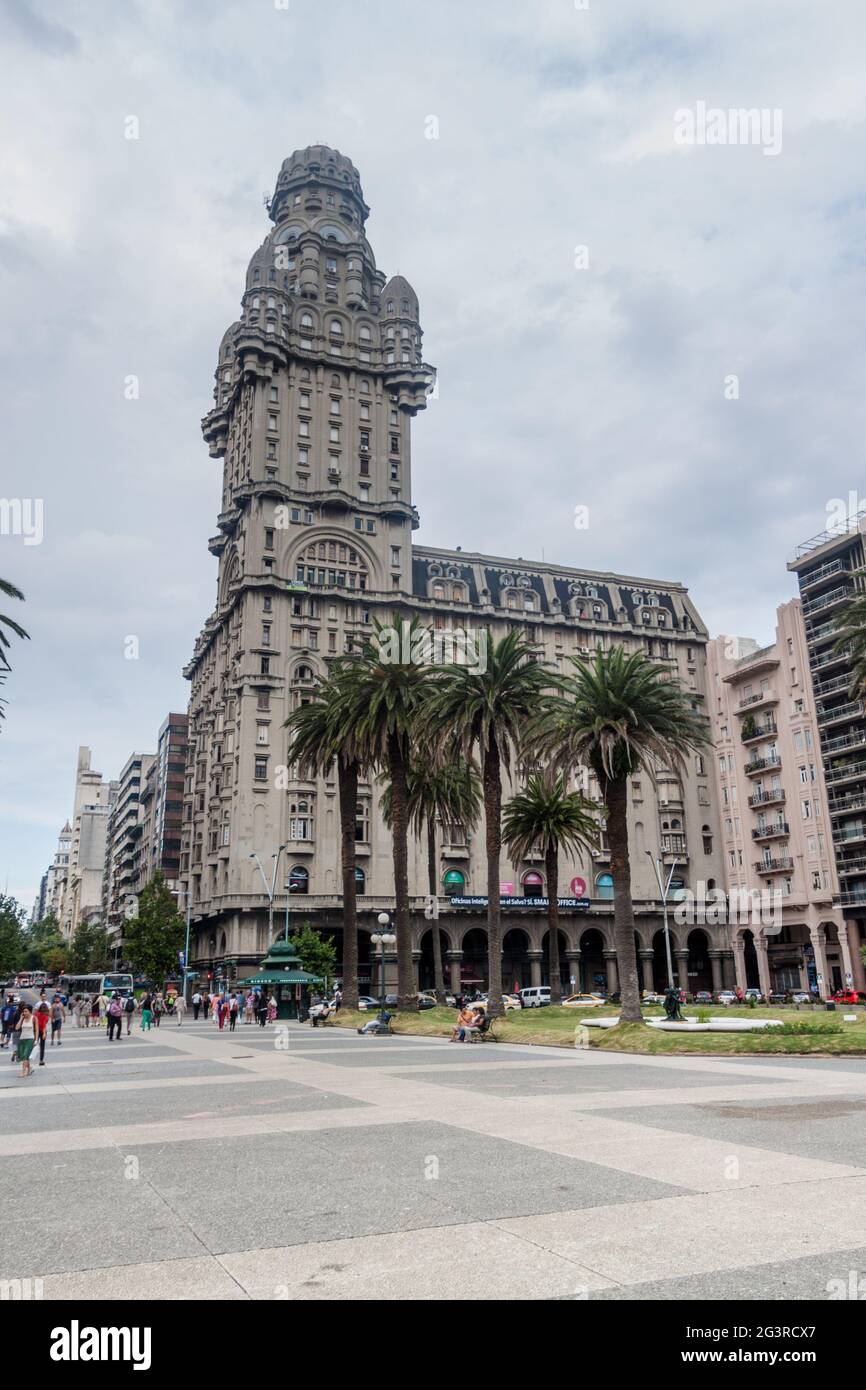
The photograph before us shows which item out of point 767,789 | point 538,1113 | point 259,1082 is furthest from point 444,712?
point 767,789

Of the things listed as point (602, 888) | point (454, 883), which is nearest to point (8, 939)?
point (454, 883)

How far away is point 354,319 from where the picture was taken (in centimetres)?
9869

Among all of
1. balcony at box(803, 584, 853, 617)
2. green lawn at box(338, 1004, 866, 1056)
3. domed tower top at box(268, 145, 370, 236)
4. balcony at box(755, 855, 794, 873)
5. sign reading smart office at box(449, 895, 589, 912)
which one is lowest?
green lawn at box(338, 1004, 866, 1056)

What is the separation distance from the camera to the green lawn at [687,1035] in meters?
25.4

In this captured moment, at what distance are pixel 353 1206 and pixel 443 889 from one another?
77.8 metres

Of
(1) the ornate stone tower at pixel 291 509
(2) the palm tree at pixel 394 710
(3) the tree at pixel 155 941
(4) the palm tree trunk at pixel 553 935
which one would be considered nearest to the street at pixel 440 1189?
(2) the palm tree at pixel 394 710

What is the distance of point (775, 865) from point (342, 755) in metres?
49.8

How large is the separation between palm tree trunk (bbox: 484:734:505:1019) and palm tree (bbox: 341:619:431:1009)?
4012 mm

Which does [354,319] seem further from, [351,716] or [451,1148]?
[451,1148]

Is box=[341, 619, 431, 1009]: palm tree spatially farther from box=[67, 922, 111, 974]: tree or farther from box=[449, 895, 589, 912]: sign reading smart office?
box=[67, 922, 111, 974]: tree

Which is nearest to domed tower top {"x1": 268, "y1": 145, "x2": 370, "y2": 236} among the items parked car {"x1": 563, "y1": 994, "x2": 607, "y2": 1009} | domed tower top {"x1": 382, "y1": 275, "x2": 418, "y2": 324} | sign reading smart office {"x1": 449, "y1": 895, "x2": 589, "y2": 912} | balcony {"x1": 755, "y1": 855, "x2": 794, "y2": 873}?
domed tower top {"x1": 382, "y1": 275, "x2": 418, "y2": 324}

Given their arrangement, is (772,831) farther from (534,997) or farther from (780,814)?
(534,997)

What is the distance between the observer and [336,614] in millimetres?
88938

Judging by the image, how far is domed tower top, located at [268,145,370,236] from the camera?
103 m
